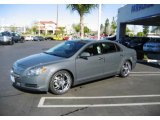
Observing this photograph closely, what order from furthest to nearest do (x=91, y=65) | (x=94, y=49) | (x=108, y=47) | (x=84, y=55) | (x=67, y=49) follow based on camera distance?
(x=108, y=47) < (x=94, y=49) < (x=67, y=49) < (x=91, y=65) < (x=84, y=55)

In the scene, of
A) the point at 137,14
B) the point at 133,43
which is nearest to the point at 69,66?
the point at 137,14

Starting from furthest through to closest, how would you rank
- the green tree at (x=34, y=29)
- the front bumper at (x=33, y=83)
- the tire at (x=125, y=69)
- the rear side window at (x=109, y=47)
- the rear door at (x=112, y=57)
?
the green tree at (x=34, y=29), the tire at (x=125, y=69), the rear side window at (x=109, y=47), the rear door at (x=112, y=57), the front bumper at (x=33, y=83)

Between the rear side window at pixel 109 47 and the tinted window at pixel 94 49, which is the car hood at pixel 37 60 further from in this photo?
the rear side window at pixel 109 47

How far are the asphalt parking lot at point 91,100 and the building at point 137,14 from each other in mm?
→ 9954

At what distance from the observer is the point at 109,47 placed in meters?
7.62

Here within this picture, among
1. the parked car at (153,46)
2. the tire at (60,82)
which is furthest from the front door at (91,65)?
the parked car at (153,46)

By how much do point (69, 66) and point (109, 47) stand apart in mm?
2048

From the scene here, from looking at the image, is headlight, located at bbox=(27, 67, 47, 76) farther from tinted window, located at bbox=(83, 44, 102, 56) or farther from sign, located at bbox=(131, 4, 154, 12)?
sign, located at bbox=(131, 4, 154, 12)

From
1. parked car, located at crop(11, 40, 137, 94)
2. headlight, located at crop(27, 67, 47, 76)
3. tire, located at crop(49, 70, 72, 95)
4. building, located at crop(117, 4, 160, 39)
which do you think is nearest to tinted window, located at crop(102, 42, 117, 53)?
parked car, located at crop(11, 40, 137, 94)

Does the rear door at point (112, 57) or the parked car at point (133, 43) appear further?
the parked car at point (133, 43)

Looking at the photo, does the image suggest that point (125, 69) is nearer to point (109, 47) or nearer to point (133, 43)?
point (109, 47)

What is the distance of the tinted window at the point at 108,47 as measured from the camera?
7.42 m

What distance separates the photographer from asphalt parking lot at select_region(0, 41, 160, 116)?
481 centimetres

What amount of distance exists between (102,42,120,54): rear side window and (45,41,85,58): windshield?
845mm
